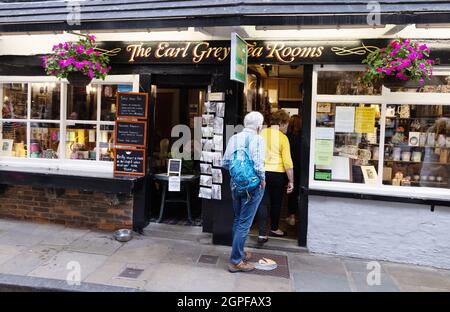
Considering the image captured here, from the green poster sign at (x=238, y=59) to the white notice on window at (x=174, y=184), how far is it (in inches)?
84.5

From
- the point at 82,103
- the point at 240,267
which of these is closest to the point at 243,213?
the point at 240,267

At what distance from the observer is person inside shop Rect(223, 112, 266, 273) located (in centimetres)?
485

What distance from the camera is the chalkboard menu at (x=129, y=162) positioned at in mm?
6371

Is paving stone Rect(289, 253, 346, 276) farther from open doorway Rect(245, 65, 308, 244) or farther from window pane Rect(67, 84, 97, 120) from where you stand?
window pane Rect(67, 84, 97, 120)

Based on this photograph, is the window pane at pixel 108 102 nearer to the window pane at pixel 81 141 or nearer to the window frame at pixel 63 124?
the window frame at pixel 63 124

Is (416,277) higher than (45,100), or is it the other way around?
(45,100)

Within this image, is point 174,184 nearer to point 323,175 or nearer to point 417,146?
point 323,175

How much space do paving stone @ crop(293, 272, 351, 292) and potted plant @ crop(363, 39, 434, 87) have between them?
8.16 feet

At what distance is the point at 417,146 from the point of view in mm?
5770

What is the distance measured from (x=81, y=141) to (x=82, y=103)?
618 millimetres

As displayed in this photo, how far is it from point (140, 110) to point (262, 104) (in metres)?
3.38

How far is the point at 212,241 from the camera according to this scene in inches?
242
